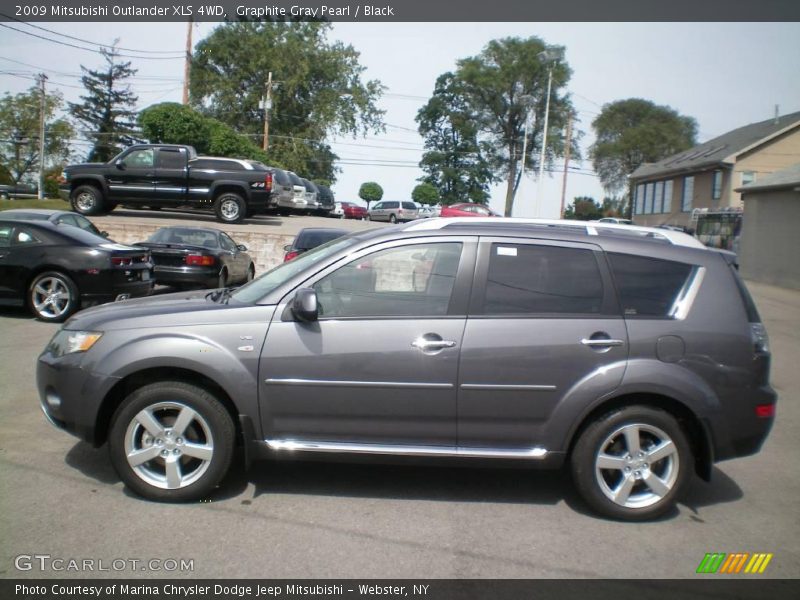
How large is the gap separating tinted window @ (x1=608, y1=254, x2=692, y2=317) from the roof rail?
24 centimetres

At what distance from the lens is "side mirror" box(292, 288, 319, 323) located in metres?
4.48

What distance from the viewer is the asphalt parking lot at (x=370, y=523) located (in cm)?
392

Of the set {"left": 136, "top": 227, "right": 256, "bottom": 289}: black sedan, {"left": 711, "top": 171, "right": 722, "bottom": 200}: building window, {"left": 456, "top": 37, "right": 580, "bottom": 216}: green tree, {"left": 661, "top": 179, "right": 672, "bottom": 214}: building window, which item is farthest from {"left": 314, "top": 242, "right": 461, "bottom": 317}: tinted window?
{"left": 456, "top": 37, "right": 580, "bottom": 216}: green tree

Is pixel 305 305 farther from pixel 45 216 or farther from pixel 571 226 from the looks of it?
pixel 45 216

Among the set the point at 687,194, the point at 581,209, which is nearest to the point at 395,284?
the point at 687,194

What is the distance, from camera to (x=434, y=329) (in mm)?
4574

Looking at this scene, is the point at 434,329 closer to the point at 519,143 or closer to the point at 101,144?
the point at 519,143

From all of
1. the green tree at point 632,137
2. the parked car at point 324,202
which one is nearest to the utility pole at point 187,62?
the parked car at point 324,202

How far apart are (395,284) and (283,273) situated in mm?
899

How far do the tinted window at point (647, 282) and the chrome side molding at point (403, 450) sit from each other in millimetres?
1124

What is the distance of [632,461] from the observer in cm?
463

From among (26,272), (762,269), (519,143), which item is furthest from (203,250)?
(519,143)

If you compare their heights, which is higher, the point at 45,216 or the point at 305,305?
the point at 45,216

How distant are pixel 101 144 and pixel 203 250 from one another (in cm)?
5642
